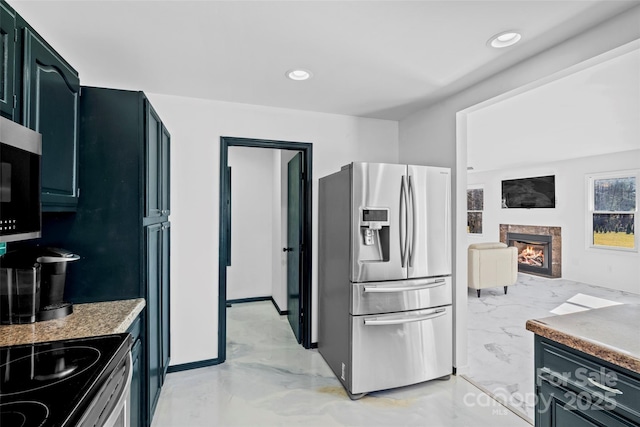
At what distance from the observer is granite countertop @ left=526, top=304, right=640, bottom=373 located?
1.10 meters

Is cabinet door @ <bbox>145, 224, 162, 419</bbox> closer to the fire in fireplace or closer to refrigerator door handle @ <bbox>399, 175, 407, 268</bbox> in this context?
refrigerator door handle @ <bbox>399, 175, 407, 268</bbox>

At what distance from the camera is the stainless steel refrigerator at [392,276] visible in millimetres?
2402

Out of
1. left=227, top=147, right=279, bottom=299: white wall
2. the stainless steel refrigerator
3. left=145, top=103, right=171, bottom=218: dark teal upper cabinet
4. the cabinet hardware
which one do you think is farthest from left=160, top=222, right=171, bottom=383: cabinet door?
the cabinet hardware

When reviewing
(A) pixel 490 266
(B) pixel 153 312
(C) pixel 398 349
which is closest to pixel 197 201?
(B) pixel 153 312

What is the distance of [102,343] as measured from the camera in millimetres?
1273

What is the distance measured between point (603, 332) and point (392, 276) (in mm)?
1324

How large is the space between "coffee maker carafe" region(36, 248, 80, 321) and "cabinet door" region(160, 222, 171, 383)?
31.2 inches

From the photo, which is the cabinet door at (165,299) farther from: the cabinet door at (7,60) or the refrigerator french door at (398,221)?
the refrigerator french door at (398,221)

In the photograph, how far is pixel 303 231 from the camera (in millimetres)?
3299

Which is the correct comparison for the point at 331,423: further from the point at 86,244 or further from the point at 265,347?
the point at 86,244

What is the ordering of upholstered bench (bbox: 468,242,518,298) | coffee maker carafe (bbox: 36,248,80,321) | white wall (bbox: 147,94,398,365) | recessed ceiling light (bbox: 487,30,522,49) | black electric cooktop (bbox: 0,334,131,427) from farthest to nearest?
upholstered bench (bbox: 468,242,518,298), white wall (bbox: 147,94,398,365), recessed ceiling light (bbox: 487,30,522,49), coffee maker carafe (bbox: 36,248,80,321), black electric cooktop (bbox: 0,334,131,427)

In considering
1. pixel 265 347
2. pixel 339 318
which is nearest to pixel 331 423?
pixel 339 318

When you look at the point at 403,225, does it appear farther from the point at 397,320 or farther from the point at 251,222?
the point at 251,222

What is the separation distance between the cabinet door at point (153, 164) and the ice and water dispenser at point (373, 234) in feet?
4.64
